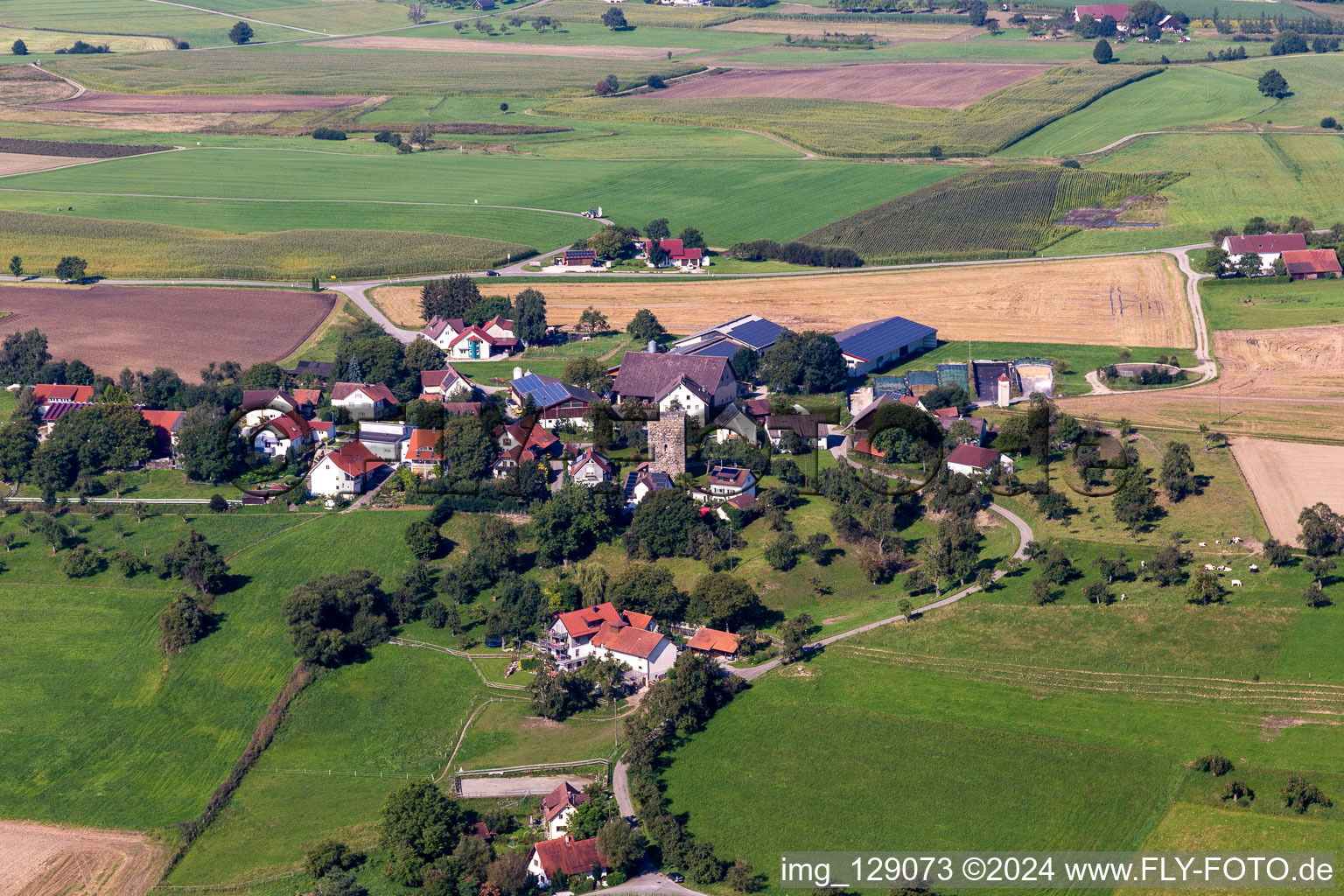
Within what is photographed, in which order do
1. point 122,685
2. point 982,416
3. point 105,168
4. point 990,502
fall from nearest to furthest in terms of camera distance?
point 122,685 < point 990,502 < point 982,416 < point 105,168

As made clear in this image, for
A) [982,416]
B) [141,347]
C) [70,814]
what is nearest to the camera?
[70,814]

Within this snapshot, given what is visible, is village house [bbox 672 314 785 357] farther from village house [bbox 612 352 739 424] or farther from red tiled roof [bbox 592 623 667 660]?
red tiled roof [bbox 592 623 667 660]

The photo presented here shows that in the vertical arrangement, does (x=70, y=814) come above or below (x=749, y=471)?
below

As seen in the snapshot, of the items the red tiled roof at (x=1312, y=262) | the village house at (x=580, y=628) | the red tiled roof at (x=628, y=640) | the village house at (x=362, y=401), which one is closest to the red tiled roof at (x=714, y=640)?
the red tiled roof at (x=628, y=640)

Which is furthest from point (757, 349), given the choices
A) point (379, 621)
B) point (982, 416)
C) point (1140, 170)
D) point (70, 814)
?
point (1140, 170)

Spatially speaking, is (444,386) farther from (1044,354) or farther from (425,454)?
(1044,354)

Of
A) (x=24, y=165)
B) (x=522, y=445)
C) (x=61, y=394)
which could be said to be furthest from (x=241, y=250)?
(x=522, y=445)

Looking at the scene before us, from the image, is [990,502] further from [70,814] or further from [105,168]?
[105,168]

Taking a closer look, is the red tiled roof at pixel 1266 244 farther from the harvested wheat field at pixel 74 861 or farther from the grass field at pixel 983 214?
the harvested wheat field at pixel 74 861
